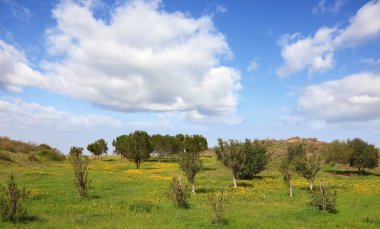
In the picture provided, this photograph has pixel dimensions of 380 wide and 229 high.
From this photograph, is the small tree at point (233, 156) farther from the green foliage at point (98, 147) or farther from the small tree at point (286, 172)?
the green foliage at point (98, 147)

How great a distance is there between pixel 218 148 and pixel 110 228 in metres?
28.6

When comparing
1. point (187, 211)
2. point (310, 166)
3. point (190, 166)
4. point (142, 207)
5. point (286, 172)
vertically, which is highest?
point (310, 166)

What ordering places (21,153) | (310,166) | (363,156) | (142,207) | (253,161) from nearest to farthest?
1. (142,207)
2. (310,166)
3. (253,161)
4. (363,156)
5. (21,153)

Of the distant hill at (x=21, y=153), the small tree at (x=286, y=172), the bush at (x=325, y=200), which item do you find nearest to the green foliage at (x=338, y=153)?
the small tree at (x=286, y=172)

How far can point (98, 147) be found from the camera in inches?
4813

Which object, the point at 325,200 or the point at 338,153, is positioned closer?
the point at 325,200

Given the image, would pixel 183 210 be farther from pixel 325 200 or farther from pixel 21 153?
pixel 21 153

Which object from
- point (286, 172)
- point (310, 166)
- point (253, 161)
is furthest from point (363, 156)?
A: point (286, 172)

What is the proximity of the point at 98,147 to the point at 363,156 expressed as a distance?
88777 millimetres

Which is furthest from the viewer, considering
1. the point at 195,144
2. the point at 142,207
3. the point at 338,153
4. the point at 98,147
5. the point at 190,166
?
the point at 98,147

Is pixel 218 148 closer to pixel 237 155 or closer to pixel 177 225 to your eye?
pixel 237 155

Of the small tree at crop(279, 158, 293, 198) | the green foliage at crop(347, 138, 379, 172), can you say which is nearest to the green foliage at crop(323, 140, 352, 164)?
the green foliage at crop(347, 138, 379, 172)

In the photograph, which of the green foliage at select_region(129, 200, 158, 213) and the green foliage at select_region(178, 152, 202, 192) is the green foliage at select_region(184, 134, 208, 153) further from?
the green foliage at select_region(129, 200, 158, 213)

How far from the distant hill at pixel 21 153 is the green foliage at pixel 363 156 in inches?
2467
